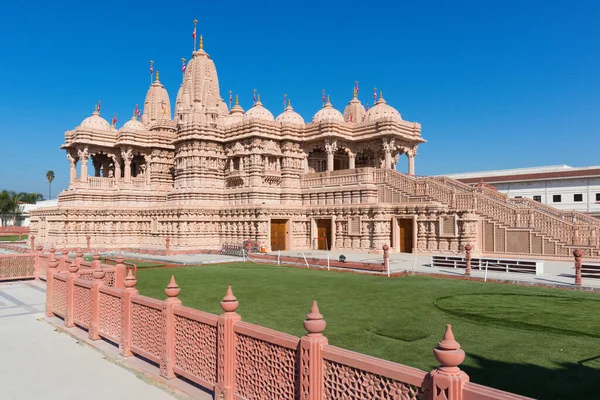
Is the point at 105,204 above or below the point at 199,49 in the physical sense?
below

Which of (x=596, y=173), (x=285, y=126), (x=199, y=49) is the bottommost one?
(x=596, y=173)

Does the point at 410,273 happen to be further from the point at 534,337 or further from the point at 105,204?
the point at 105,204

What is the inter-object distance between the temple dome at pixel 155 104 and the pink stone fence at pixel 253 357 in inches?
1624

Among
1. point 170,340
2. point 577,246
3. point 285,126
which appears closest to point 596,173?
point 577,246

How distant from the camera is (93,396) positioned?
591 centimetres

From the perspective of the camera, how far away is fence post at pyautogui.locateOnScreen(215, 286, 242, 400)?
5586mm

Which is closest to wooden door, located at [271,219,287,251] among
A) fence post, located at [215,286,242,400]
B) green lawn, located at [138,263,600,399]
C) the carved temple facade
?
the carved temple facade

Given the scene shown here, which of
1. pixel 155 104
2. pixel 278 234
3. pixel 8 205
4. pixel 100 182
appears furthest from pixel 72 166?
pixel 8 205

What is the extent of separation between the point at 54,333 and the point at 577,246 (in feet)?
66.2

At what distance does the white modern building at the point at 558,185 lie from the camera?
36469 mm

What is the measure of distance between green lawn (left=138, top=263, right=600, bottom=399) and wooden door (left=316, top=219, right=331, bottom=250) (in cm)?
1360

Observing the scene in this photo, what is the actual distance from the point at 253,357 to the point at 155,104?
45923 millimetres

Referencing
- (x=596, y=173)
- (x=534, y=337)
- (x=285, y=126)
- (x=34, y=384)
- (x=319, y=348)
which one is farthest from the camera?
(x=596, y=173)

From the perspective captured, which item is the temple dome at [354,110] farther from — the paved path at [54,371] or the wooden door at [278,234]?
the paved path at [54,371]
